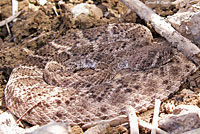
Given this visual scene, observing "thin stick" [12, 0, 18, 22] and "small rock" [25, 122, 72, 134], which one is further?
"thin stick" [12, 0, 18, 22]

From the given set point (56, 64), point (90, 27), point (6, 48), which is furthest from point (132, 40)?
point (6, 48)

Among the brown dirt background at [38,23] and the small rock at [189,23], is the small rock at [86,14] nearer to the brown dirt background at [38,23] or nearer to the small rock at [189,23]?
the brown dirt background at [38,23]

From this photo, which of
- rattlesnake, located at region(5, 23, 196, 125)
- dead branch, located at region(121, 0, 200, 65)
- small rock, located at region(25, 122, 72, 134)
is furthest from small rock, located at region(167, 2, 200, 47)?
small rock, located at region(25, 122, 72, 134)

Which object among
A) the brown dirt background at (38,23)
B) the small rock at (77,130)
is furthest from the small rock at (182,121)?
the brown dirt background at (38,23)

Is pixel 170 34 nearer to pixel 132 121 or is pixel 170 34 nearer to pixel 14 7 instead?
pixel 132 121

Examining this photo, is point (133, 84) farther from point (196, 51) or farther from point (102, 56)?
point (102, 56)

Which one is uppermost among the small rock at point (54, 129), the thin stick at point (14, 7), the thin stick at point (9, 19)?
the small rock at point (54, 129)

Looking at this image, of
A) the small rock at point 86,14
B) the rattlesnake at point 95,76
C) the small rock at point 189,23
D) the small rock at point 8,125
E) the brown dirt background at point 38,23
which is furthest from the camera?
the small rock at point 86,14

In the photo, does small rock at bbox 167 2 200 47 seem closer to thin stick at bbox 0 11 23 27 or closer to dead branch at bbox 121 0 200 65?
dead branch at bbox 121 0 200 65
